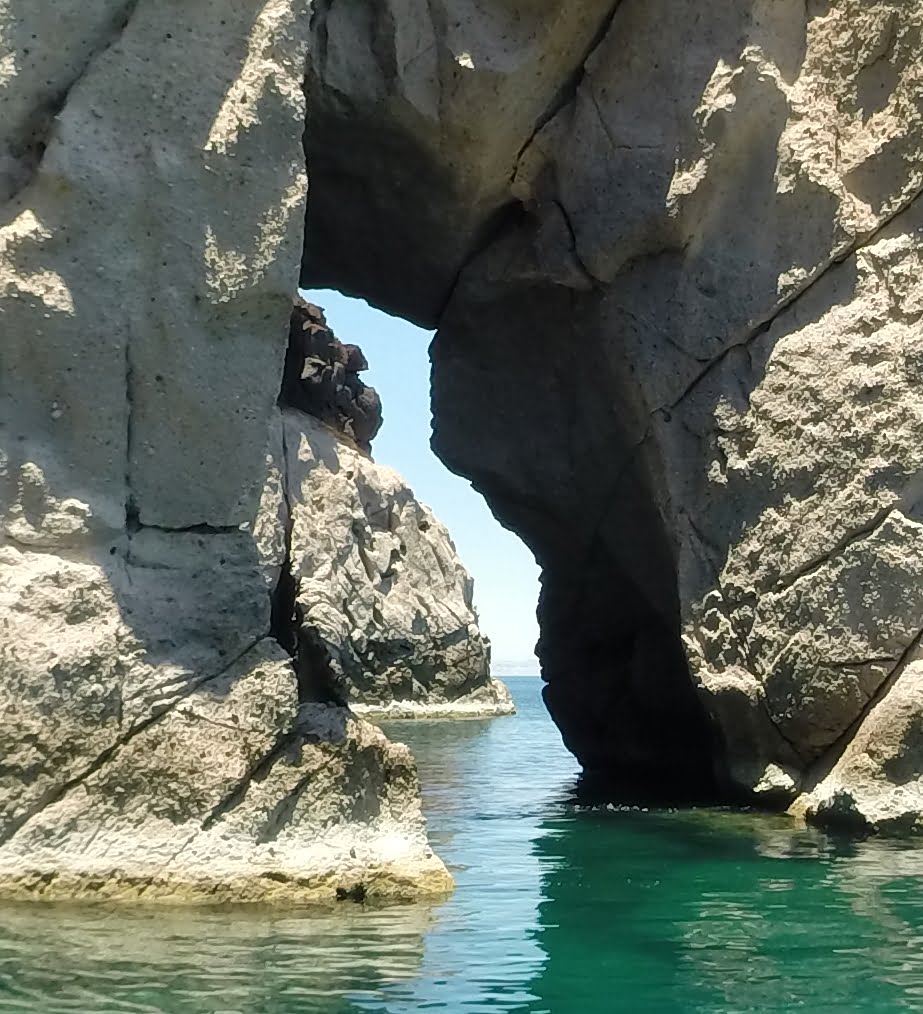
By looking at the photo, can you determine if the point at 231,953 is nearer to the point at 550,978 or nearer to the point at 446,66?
the point at 550,978

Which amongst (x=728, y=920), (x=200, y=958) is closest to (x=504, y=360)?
(x=728, y=920)

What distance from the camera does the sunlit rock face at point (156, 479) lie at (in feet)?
23.4

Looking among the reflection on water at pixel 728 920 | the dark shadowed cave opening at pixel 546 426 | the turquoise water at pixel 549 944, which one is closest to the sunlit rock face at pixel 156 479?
the turquoise water at pixel 549 944

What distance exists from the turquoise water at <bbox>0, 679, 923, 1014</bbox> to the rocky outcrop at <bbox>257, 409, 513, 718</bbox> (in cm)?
1949

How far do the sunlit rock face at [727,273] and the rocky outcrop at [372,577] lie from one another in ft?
51.7

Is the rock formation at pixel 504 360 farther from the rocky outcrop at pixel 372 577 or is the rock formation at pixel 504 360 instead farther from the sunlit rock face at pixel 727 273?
the rocky outcrop at pixel 372 577

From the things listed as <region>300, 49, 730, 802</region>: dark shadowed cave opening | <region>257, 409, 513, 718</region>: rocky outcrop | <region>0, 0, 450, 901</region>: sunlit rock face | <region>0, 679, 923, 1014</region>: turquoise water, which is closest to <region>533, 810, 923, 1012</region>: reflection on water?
<region>0, 679, 923, 1014</region>: turquoise water

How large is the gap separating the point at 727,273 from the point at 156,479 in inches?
229

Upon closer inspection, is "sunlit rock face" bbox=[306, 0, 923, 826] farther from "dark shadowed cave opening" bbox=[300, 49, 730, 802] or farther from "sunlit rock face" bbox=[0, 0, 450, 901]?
"sunlit rock face" bbox=[0, 0, 450, 901]

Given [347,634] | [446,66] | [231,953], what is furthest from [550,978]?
[347,634]

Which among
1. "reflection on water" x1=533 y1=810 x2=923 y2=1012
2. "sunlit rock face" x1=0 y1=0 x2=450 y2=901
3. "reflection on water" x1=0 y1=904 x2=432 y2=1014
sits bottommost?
"reflection on water" x1=533 y1=810 x2=923 y2=1012

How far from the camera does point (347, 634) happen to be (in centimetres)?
3488

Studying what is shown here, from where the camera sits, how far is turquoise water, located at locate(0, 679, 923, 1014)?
5.43m

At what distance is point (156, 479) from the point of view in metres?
7.89
